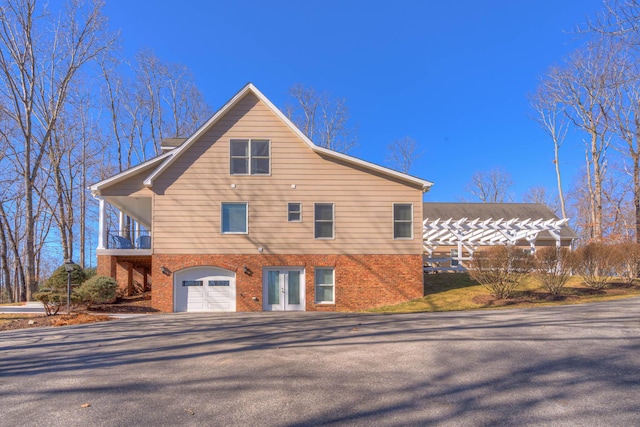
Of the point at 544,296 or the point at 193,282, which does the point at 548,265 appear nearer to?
the point at 544,296

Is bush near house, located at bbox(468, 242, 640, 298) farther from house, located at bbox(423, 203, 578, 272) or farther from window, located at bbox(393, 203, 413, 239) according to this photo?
house, located at bbox(423, 203, 578, 272)

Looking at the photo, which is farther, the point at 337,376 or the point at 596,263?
the point at 596,263

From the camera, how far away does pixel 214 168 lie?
1739 cm

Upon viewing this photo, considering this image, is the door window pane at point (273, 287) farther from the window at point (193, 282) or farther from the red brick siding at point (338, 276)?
the window at point (193, 282)

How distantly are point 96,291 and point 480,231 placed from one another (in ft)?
68.3

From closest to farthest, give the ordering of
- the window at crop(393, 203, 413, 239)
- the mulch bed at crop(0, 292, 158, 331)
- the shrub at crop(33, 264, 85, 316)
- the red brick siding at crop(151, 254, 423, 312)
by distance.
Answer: the mulch bed at crop(0, 292, 158, 331) < the shrub at crop(33, 264, 85, 316) < the red brick siding at crop(151, 254, 423, 312) < the window at crop(393, 203, 413, 239)

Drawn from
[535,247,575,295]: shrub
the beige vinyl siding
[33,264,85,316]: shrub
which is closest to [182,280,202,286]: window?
the beige vinyl siding

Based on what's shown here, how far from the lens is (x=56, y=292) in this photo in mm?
15867

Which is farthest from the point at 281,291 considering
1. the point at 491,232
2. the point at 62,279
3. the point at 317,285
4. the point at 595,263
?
the point at 491,232

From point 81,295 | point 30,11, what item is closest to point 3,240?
point 30,11

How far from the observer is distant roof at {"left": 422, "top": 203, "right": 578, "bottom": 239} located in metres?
37.0

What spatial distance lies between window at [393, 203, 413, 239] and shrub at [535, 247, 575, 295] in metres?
4.75

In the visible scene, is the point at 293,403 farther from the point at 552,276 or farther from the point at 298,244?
the point at 552,276

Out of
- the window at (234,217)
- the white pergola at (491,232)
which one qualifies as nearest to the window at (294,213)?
the window at (234,217)
